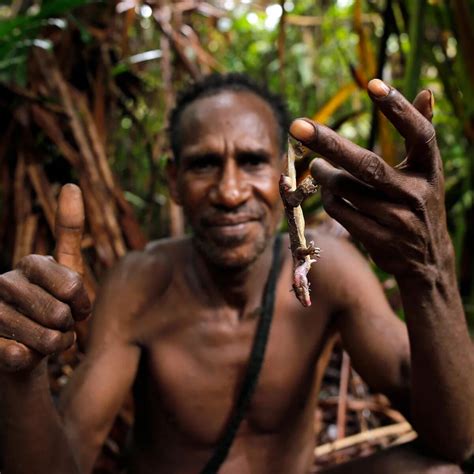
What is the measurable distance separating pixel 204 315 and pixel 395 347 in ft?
1.77

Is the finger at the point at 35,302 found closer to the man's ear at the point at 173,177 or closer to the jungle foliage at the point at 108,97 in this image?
the man's ear at the point at 173,177

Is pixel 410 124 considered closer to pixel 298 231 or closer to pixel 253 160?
pixel 298 231

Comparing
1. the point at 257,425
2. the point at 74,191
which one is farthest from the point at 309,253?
the point at 257,425

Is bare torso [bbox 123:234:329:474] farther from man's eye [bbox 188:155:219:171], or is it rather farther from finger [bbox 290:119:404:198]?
finger [bbox 290:119:404:198]

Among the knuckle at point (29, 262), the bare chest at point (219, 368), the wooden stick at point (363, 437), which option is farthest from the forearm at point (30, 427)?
the wooden stick at point (363, 437)

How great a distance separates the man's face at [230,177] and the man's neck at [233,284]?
0.12 metres

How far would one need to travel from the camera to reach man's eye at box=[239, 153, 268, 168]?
1559mm

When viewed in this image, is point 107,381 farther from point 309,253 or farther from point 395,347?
point 309,253

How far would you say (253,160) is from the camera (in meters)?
1.58

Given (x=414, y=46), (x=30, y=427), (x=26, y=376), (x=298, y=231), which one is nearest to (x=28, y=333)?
(x=26, y=376)

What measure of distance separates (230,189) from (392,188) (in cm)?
64

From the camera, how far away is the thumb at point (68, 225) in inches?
43.1

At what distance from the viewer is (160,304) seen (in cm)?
168

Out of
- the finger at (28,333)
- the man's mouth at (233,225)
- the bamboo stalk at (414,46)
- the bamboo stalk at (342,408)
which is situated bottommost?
the bamboo stalk at (342,408)
